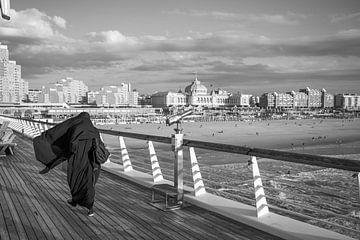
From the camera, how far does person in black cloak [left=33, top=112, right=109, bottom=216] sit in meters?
4.15

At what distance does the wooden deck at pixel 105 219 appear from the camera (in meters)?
3.65

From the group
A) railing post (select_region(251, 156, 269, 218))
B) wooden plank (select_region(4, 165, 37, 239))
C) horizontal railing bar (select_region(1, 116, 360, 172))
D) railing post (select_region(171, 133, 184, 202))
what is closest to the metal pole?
railing post (select_region(171, 133, 184, 202))

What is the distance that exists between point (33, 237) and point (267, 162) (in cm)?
1583

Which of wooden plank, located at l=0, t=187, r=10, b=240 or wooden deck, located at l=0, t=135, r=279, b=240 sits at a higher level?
wooden plank, located at l=0, t=187, r=10, b=240

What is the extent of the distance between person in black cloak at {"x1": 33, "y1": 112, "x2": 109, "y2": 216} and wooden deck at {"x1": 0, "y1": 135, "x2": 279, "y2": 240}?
1.18ft

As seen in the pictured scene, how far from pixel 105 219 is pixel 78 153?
0.89 meters

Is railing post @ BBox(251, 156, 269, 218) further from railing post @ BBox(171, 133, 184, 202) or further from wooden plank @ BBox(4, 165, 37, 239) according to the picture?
wooden plank @ BBox(4, 165, 37, 239)

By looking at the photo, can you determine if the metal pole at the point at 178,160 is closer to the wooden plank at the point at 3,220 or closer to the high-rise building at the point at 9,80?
the wooden plank at the point at 3,220

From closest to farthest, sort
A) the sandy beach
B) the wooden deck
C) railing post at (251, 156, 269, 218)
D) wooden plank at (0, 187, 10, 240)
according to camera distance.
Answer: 1. wooden plank at (0, 187, 10, 240)
2. the wooden deck
3. railing post at (251, 156, 269, 218)
4. the sandy beach

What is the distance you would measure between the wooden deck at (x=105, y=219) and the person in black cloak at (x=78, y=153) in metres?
0.36

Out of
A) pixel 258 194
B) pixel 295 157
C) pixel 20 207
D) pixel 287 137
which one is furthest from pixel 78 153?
pixel 287 137

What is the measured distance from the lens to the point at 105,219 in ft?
13.7

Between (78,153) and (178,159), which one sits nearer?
(78,153)

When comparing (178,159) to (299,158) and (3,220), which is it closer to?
(299,158)
